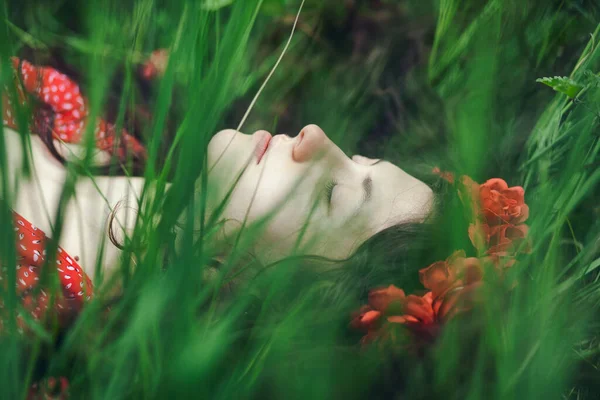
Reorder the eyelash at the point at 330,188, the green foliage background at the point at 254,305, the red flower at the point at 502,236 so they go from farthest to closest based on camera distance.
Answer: the eyelash at the point at 330,188 < the red flower at the point at 502,236 < the green foliage background at the point at 254,305

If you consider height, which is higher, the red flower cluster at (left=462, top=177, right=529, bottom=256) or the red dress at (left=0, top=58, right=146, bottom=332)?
the red dress at (left=0, top=58, right=146, bottom=332)

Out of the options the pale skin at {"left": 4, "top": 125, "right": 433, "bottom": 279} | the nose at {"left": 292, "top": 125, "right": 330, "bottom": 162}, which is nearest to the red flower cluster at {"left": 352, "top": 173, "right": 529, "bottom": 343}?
the pale skin at {"left": 4, "top": 125, "right": 433, "bottom": 279}

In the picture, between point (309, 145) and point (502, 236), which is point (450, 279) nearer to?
point (502, 236)

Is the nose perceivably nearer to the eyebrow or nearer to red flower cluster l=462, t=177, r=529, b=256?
the eyebrow

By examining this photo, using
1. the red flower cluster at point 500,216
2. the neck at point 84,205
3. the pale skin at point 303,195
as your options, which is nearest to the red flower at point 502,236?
the red flower cluster at point 500,216

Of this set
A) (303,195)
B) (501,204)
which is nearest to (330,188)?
(303,195)

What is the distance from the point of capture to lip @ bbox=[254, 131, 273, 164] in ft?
2.84

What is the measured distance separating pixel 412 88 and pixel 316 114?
0.25m

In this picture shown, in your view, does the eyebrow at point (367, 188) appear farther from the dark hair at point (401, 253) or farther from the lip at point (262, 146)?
the lip at point (262, 146)

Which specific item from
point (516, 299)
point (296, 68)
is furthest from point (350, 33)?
point (516, 299)

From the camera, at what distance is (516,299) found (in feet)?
1.70

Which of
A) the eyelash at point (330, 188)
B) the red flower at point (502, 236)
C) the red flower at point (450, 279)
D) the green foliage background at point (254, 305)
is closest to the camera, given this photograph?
the green foliage background at point (254, 305)

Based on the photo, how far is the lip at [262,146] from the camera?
0.86 metres

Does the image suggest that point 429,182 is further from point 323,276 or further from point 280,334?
point 280,334
